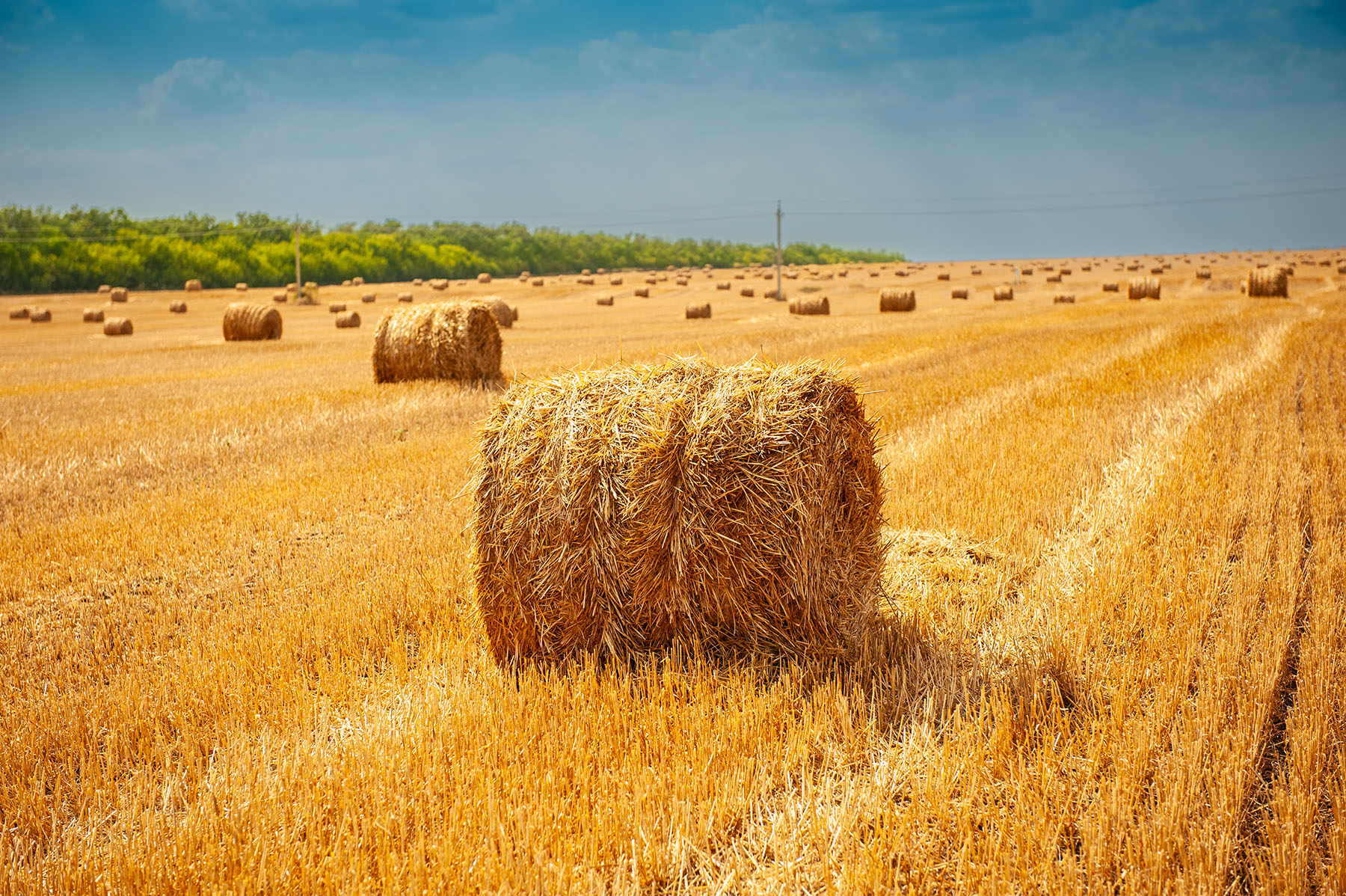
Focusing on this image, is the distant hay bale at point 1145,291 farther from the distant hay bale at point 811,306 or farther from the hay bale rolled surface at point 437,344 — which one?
the hay bale rolled surface at point 437,344

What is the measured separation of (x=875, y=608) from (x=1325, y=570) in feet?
8.38

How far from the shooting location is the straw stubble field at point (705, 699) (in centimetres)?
289

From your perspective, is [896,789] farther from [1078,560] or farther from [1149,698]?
[1078,560]

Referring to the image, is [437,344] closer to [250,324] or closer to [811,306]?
[250,324]

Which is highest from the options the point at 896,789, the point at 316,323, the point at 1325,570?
the point at 316,323

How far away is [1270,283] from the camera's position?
98.1ft

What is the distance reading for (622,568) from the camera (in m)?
4.27

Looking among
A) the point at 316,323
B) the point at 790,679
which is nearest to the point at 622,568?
the point at 790,679

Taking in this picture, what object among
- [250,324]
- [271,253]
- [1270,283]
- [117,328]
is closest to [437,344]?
[250,324]

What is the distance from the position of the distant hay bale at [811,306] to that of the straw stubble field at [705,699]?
72.2 ft

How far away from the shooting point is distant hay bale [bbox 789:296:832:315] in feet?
101

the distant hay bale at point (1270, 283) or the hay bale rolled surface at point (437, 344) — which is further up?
the distant hay bale at point (1270, 283)

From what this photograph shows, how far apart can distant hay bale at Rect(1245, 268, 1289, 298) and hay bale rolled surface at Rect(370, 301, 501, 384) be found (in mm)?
27741

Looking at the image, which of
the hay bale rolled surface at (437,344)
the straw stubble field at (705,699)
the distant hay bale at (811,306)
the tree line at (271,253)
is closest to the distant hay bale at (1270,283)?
the distant hay bale at (811,306)
